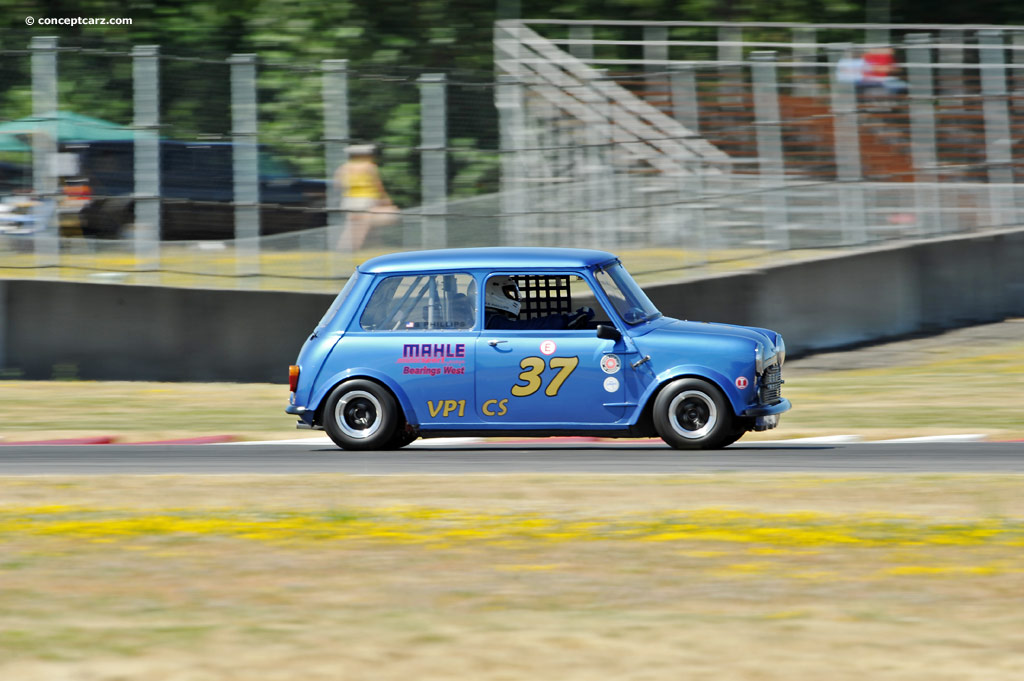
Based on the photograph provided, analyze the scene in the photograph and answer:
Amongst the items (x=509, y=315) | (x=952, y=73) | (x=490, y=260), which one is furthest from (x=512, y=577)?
(x=952, y=73)

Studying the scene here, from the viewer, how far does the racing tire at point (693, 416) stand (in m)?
11.1

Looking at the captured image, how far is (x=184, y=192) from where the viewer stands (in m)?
17.0

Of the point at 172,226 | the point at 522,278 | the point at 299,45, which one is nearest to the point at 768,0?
the point at 299,45

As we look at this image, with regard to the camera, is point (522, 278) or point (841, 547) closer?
point (841, 547)

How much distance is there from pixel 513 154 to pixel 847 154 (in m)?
4.29

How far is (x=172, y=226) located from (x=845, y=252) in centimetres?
804

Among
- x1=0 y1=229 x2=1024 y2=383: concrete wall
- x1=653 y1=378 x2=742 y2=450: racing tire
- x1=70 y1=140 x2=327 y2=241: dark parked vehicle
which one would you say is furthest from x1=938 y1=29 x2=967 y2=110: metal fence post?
x1=653 y1=378 x2=742 y2=450: racing tire

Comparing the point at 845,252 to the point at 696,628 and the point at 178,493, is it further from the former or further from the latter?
the point at 696,628

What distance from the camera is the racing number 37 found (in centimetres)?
1116

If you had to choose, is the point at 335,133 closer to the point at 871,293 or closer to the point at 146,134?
the point at 146,134

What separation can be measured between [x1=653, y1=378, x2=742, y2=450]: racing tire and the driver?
2.74 feet

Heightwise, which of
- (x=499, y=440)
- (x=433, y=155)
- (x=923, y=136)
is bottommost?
(x=499, y=440)

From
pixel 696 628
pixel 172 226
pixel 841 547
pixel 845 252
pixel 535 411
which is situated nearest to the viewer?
pixel 696 628

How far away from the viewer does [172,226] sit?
56.0ft
